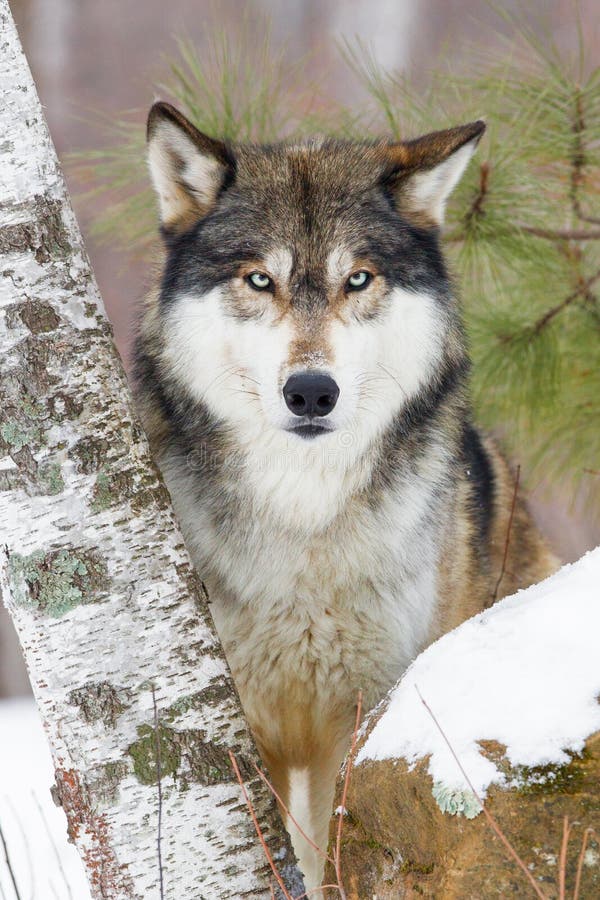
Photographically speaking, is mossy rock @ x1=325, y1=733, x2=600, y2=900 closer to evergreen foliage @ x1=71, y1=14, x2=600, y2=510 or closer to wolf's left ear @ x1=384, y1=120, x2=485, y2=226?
wolf's left ear @ x1=384, y1=120, x2=485, y2=226

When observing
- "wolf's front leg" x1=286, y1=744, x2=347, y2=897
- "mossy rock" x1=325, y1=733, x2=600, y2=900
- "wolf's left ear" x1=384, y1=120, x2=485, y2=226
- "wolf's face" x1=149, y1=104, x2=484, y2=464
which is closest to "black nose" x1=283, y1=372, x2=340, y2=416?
"wolf's face" x1=149, y1=104, x2=484, y2=464

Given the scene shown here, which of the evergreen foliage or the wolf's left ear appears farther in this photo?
the evergreen foliage

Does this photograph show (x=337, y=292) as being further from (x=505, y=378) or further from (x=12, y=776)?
(x=12, y=776)

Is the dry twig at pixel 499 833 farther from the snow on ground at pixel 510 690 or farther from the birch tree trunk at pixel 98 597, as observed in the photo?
the birch tree trunk at pixel 98 597

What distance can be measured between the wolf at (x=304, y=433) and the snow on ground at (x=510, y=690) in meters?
0.74

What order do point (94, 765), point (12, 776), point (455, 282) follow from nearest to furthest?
point (94, 765), point (455, 282), point (12, 776)

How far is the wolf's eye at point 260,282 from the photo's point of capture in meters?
2.55

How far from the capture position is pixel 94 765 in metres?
2.08

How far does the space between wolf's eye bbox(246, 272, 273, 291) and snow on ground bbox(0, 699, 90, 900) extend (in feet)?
5.44

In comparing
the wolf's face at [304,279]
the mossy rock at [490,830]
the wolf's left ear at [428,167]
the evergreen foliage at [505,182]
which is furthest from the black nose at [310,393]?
the evergreen foliage at [505,182]

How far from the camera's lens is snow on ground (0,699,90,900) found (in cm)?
388

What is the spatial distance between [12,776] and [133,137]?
4.00 metres

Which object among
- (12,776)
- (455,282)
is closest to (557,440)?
(455,282)

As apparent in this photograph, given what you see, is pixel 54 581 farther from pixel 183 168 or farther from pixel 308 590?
pixel 183 168
